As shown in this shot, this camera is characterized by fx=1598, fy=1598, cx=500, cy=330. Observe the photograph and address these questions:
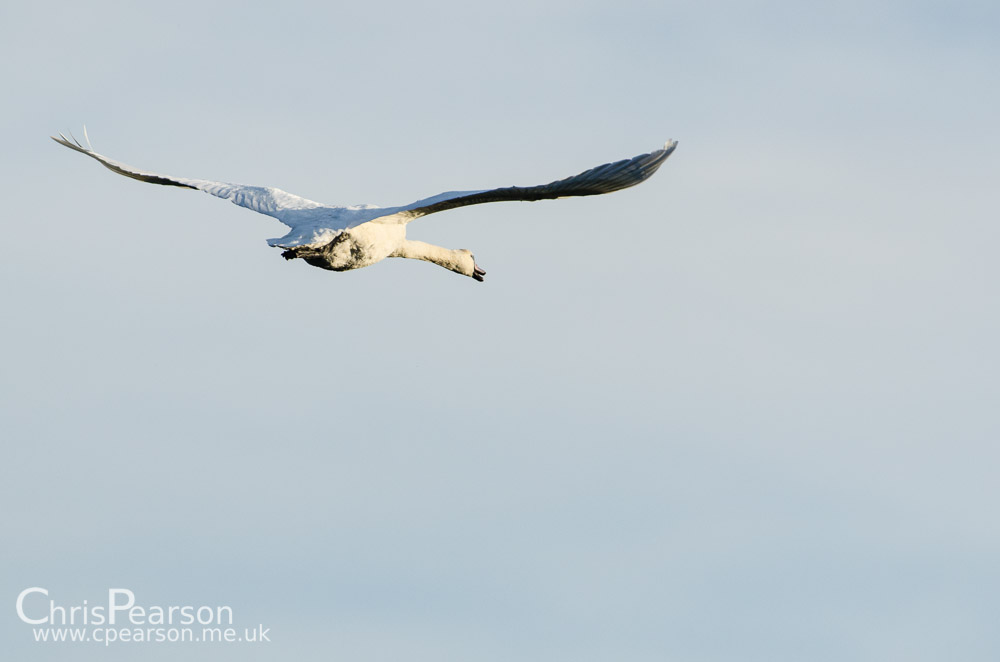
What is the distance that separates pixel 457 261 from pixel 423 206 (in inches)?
241

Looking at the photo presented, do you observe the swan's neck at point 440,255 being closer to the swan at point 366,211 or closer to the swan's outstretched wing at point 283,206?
the swan at point 366,211

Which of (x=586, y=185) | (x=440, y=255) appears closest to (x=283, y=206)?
(x=440, y=255)

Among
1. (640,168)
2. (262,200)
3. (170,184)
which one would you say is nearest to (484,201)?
(640,168)

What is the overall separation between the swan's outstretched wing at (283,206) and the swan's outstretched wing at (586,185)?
51.6 inches

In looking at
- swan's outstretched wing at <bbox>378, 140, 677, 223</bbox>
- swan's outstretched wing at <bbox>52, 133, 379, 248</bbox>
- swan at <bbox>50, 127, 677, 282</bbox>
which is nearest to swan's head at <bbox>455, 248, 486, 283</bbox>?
swan at <bbox>50, 127, 677, 282</bbox>

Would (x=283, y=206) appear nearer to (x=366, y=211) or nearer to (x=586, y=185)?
(x=366, y=211)

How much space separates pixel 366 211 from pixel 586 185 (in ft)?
12.9

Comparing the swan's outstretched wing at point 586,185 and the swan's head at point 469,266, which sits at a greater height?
the swan's head at point 469,266

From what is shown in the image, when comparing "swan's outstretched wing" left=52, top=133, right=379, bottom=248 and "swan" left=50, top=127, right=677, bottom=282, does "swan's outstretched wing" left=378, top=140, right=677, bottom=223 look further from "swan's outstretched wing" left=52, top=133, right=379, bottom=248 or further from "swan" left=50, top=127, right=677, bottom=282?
"swan's outstretched wing" left=52, top=133, right=379, bottom=248

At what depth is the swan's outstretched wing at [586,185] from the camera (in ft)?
70.7

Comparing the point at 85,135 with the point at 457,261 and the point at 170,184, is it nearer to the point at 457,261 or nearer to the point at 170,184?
the point at 170,184

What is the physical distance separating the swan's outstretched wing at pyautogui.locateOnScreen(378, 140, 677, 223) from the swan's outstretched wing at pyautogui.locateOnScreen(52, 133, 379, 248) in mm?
1310

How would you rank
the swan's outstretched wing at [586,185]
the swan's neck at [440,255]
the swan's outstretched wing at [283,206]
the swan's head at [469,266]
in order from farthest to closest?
1. the swan's head at [469,266]
2. the swan's neck at [440,255]
3. the swan's outstretched wing at [283,206]
4. the swan's outstretched wing at [586,185]

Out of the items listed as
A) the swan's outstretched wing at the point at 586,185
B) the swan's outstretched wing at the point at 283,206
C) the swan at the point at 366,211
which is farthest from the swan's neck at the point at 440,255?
the swan's outstretched wing at the point at 586,185
